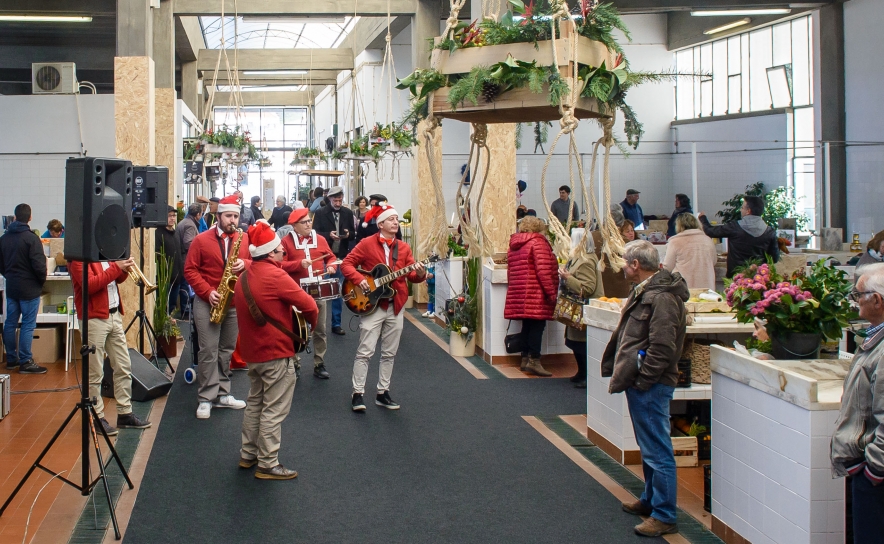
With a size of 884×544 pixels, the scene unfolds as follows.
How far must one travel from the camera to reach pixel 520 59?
15.6 ft

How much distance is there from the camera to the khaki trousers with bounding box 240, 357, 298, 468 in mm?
5582

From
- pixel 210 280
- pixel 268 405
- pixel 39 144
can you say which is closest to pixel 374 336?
pixel 210 280

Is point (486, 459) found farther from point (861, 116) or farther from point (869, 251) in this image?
point (861, 116)

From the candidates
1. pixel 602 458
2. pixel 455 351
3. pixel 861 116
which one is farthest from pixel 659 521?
pixel 861 116

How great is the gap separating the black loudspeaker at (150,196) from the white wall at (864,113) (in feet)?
34.9

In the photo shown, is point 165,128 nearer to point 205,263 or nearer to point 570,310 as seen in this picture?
point 205,263

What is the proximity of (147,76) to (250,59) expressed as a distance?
1267 cm

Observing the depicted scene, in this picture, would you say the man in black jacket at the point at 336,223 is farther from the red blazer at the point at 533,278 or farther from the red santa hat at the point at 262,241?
the red santa hat at the point at 262,241

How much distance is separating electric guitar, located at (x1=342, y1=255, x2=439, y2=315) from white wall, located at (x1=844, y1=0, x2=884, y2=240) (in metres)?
9.52

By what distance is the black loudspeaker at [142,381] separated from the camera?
307 inches

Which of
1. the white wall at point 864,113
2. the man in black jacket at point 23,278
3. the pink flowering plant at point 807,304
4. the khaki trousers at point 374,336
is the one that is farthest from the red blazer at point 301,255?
the white wall at point 864,113

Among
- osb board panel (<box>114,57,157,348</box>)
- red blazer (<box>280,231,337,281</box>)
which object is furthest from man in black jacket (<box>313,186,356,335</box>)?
red blazer (<box>280,231,337,281</box>)

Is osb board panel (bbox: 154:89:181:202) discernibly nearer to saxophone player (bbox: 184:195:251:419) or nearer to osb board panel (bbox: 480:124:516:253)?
osb board panel (bbox: 480:124:516:253)

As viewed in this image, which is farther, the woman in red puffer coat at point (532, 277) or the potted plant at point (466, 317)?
the potted plant at point (466, 317)
